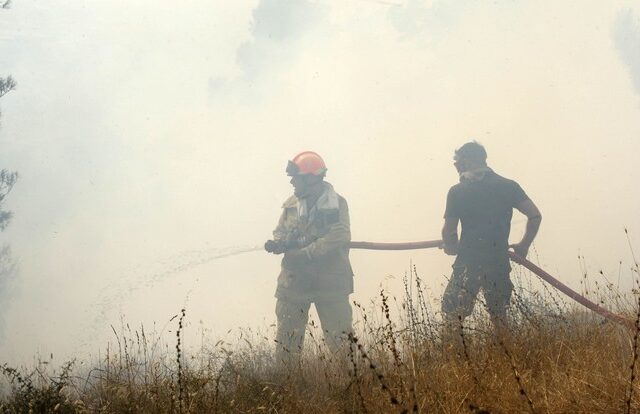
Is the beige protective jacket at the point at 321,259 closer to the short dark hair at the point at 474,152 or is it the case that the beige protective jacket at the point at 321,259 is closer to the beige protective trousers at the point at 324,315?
the beige protective trousers at the point at 324,315

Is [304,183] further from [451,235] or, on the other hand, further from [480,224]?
[480,224]

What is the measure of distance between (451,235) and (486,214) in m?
0.45

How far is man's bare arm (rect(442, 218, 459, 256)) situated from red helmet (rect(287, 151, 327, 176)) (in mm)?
2193

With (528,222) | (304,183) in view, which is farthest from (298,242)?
(528,222)

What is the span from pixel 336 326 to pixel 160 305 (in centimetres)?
4945

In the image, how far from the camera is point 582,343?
2977mm

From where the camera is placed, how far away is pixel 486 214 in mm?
4789

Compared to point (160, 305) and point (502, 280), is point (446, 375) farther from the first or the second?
point (160, 305)

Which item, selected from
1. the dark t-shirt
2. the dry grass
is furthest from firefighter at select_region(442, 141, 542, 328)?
the dry grass

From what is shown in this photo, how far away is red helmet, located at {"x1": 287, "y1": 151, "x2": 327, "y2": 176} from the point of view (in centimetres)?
656

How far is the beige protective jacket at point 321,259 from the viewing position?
597 centimetres

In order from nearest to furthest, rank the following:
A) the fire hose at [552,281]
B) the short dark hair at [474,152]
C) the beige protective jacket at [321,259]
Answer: the fire hose at [552,281], the short dark hair at [474,152], the beige protective jacket at [321,259]

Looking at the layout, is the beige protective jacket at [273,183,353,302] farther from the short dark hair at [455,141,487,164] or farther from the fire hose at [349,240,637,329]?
the short dark hair at [455,141,487,164]

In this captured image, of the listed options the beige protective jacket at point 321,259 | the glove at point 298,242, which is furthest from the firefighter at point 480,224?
the glove at point 298,242
